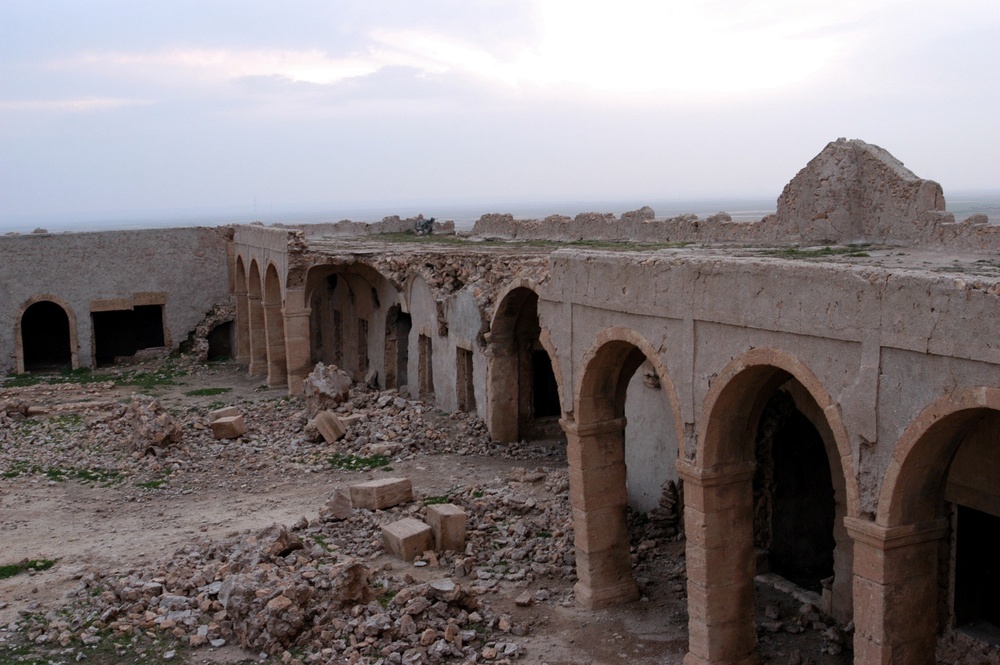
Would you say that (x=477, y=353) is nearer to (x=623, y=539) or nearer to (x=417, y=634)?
(x=623, y=539)

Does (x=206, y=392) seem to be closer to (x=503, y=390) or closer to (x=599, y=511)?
(x=503, y=390)

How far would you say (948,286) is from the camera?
650 cm

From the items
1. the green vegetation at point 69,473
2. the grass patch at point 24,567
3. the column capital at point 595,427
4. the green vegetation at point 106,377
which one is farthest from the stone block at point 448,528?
the green vegetation at point 106,377

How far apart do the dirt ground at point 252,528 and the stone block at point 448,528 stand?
54 centimetres

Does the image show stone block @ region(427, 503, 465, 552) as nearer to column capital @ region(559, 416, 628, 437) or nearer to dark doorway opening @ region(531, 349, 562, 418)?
column capital @ region(559, 416, 628, 437)

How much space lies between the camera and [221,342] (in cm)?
2891

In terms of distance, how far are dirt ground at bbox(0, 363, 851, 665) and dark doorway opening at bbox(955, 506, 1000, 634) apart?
3.98ft

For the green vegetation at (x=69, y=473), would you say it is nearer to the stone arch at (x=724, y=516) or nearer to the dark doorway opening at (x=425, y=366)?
the dark doorway opening at (x=425, y=366)

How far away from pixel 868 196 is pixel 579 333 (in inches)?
156

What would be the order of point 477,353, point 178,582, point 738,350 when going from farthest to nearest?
point 477,353 → point 178,582 → point 738,350

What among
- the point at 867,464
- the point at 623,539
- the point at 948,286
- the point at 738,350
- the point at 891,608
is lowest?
the point at 623,539

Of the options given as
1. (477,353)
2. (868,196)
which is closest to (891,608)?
(868,196)

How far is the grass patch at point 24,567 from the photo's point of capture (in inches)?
462

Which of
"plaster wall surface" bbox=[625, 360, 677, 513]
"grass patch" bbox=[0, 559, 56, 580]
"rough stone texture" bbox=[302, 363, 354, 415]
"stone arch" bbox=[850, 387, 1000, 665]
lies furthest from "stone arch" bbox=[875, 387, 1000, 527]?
"rough stone texture" bbox=[302, 363, 354, 415]
